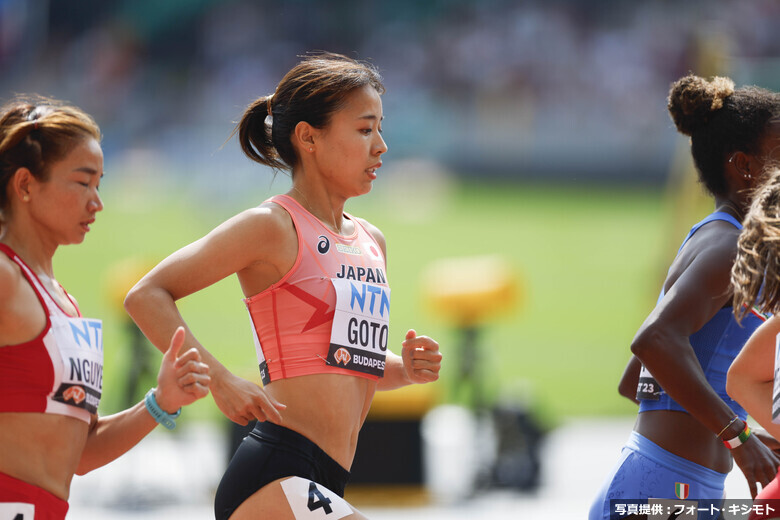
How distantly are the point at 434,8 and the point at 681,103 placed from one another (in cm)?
2604

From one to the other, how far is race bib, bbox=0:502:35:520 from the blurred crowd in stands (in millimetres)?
21551

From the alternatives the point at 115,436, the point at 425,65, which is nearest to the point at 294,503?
the point at 115,436

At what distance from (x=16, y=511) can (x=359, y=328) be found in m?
0.99

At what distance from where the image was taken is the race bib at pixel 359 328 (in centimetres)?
276

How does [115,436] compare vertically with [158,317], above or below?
below

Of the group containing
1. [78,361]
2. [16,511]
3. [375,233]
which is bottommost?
[16,511]

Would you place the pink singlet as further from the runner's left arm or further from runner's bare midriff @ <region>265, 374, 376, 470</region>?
the runner's left arm

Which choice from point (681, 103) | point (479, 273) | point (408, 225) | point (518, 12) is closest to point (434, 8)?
point (518, 12)

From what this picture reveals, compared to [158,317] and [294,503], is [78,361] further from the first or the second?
[294,503]

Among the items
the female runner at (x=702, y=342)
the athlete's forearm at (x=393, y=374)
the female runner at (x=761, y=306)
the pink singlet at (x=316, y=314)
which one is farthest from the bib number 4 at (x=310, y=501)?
the female runner at (x=761, y=306)

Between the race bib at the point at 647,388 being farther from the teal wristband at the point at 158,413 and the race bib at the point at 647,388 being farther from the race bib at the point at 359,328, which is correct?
the teal wristband at the point at 158,413

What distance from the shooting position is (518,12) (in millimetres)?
27094

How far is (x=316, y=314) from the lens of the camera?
2.75 m

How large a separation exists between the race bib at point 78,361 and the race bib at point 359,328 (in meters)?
0.62
